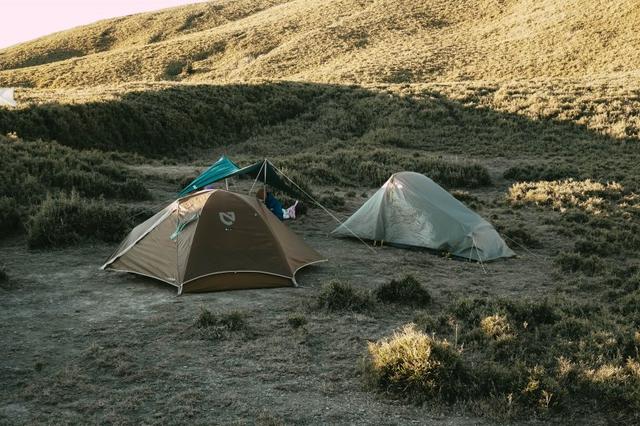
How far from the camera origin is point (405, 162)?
82.8 ft

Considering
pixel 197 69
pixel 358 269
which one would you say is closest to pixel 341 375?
pixel 358 269

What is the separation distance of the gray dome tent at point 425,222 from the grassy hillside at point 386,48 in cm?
3340

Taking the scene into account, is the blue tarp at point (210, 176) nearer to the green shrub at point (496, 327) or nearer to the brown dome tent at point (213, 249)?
the brown dome tent at point (213, 249)

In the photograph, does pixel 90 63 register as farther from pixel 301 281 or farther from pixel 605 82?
pixel 301 281

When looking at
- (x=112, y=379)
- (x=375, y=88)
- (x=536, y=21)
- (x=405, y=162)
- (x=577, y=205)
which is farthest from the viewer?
(x=536, y=21)

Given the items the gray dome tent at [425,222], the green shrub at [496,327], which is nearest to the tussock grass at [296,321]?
the green shrub at [496,327]

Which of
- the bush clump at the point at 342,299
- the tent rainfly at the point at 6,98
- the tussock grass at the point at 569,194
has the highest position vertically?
the tent rainfly at the point at 6,98

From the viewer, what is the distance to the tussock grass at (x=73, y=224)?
42.9 feet

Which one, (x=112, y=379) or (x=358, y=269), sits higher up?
(x=112, y=379)

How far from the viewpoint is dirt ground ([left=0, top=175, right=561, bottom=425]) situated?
20.6 feet

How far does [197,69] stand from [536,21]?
32055mm

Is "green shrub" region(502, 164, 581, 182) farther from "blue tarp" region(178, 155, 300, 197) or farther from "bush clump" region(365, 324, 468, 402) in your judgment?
"bush clump" region(365, 324, 468, 402)

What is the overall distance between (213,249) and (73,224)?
473cm

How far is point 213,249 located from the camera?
10.8 m
